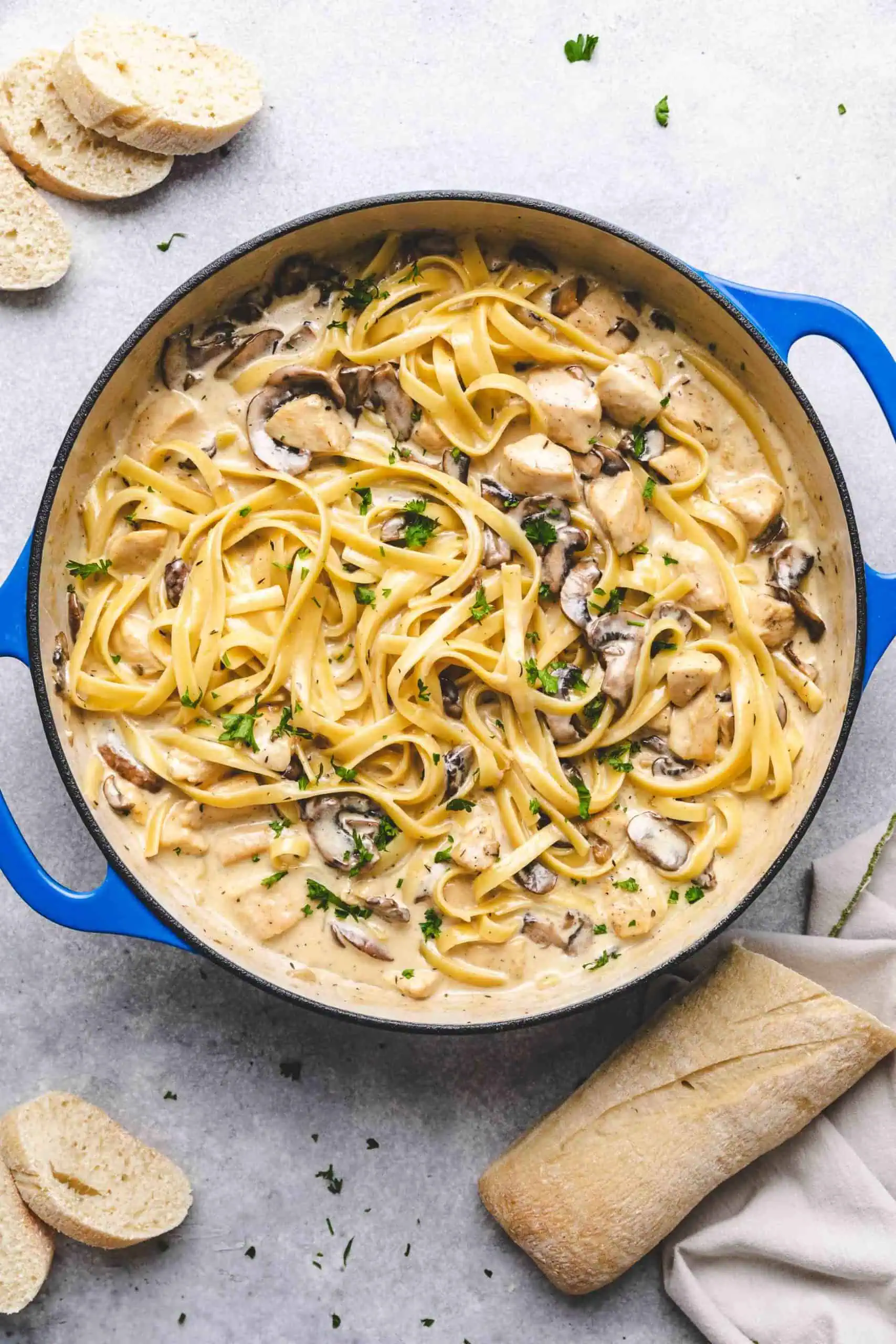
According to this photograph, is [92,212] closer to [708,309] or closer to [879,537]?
[708,309]

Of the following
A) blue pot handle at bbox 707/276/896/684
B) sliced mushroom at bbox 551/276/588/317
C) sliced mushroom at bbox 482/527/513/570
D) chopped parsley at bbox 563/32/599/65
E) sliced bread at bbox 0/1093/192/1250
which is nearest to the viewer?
blue pot handle at bbox 707/276/896/684

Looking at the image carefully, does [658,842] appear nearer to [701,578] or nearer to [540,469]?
[701,578]

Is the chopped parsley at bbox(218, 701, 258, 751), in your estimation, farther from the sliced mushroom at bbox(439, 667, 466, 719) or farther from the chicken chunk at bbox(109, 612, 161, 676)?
the sliced mushroom at bbox(439, 667, 466, 719)

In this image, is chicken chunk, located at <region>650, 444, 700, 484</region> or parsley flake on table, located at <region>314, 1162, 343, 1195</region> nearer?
chicken chunk, located at <region>650, 444, 700, 484</region>

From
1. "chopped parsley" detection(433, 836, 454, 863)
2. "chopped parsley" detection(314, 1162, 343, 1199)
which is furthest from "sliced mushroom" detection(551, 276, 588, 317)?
"chopped parsley" detection(314, 1162, 343, 1199)

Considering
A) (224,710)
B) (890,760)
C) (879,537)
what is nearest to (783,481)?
(879,537)
